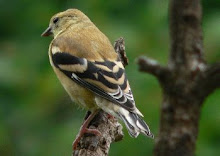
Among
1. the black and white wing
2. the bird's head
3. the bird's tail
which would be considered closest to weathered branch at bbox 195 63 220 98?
the bird's tail

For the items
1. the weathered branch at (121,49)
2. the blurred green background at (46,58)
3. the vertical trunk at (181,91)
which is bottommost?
the blurred green background at (46,58)

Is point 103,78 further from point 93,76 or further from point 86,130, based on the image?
point 86,130

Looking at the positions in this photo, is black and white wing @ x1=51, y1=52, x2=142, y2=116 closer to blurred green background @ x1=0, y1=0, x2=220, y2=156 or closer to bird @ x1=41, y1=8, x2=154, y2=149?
bird @ x1=41, y1=8, x2=154, y2=149

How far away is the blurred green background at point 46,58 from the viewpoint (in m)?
7.82

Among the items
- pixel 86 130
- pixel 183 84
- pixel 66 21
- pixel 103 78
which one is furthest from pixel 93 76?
pixel 183 84

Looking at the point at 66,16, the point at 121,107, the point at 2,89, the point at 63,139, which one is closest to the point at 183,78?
the point at 121,107

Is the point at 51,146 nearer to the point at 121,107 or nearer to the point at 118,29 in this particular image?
the point at 118,29

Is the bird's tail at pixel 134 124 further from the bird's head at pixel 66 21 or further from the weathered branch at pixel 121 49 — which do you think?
the bird's head at pixel 66 21

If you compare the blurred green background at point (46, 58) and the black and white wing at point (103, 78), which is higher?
the black and white wing at point (103, 78)

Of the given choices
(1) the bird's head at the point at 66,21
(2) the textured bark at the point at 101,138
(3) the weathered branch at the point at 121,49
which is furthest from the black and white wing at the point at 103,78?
(1) the bird's head at the point at 66,21

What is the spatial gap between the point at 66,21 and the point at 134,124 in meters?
2.48

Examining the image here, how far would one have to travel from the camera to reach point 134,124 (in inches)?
177

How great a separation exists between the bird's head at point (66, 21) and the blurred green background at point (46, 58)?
891 millimetres

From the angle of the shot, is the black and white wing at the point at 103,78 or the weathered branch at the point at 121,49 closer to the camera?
the black and white wing at the point at 103,78
